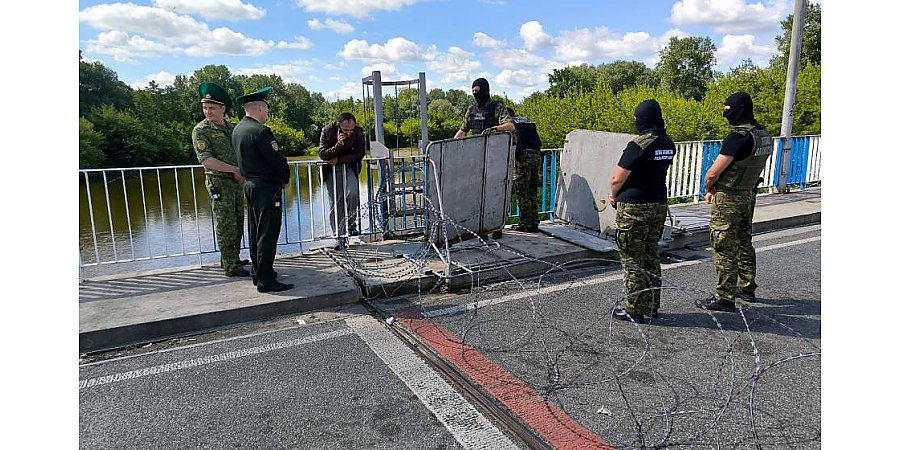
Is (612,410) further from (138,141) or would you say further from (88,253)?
→ (138,141)

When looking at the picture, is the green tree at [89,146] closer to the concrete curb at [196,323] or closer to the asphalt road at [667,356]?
the concrete curb at [196,323]

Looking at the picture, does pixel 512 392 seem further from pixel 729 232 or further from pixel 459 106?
pixel 459 106

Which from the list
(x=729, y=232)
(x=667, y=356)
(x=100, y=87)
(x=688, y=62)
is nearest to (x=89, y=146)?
(x=100, y=87)

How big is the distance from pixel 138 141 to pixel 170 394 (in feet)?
106

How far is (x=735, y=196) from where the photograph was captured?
471 centimetres

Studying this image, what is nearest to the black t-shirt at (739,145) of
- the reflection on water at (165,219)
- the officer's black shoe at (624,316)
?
the officer's black shoe at (624,316)

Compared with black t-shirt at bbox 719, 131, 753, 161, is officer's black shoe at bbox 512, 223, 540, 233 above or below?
below

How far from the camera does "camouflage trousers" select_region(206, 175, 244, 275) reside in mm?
5332

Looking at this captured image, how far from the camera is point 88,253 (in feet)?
22.7

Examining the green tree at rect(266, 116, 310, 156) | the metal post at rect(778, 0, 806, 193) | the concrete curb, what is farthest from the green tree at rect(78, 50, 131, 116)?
the metal post at rect(778, 0, 806, 193)

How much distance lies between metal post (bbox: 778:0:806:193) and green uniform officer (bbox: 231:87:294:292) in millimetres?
9636

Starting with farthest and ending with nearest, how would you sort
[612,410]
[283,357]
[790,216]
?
[790,216]
[283,357]
[612,410]

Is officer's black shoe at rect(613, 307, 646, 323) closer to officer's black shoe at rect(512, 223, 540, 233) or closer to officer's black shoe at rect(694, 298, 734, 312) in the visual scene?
officer's black shoe at rect(694, 298, 734, 312)

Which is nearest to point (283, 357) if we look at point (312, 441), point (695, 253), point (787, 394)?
point (312, 441)
